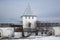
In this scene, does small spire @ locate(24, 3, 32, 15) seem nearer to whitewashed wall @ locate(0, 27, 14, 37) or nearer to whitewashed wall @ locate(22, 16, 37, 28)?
whitewashed wall @ locate(22, 16, 37, 28)

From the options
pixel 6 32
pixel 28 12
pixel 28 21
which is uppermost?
pixel 28 12

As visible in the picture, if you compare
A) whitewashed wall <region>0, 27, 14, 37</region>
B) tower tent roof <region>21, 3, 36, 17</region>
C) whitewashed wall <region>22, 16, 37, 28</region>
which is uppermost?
tower tent roof <region>21, 3, 36, 17</region>

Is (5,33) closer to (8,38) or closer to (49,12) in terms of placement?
(8,38)

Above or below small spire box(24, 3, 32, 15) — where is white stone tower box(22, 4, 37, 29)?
below

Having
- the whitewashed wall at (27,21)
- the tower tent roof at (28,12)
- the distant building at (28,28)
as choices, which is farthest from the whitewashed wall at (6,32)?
the tower tent roof at (28,12)

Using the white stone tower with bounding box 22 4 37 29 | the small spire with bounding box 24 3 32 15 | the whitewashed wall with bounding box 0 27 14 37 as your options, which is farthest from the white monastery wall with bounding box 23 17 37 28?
the whitewashed wall with bounding box 0 27 14 37

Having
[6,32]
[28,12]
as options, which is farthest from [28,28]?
[6,32]

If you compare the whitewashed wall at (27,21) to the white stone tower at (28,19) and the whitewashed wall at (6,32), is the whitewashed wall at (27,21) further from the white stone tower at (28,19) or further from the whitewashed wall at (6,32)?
the whitewashed wall at (6,32)

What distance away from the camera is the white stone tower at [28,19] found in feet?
8.24

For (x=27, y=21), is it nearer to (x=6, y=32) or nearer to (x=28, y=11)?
(x=28, y=11)

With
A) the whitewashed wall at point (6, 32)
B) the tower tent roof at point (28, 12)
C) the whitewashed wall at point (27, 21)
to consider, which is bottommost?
the whitewashed wall at point (6, 32)

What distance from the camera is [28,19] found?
8.27 ft

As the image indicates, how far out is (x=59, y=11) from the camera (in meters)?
2.61

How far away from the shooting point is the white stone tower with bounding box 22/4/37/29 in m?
2.51
